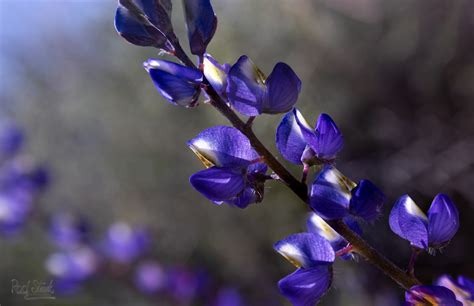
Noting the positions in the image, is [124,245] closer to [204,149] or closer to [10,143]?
[10,143]

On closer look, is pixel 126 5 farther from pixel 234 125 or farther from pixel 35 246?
pixel 35 246

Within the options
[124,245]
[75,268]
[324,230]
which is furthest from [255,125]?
[324,230]

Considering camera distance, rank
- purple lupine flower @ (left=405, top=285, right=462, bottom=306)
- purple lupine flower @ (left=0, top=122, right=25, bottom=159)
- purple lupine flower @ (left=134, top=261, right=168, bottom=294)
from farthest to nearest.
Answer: purple lupine flower @ (left=0, top=122, right=25, bottom=159), purple lupine flower @ (left=134, top=261, right=168, bottom=294), purple lupine flower @ (left=405, top=285, right=462, bottom=306)

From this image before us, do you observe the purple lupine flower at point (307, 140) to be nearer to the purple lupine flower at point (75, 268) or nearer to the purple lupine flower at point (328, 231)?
the purple lupine flower at point (328, 231)

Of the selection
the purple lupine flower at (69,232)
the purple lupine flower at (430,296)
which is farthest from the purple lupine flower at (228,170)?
the purple lupine flower at (69,232)

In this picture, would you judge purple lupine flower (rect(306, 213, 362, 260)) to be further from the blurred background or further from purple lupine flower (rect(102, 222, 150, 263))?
purple lupine flower (rect(102, 222, 150, 263))

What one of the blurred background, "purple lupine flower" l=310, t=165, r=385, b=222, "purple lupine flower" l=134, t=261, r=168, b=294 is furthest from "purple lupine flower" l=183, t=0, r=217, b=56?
"purple lupine flower" l=134, t=261, r=168, b=294
